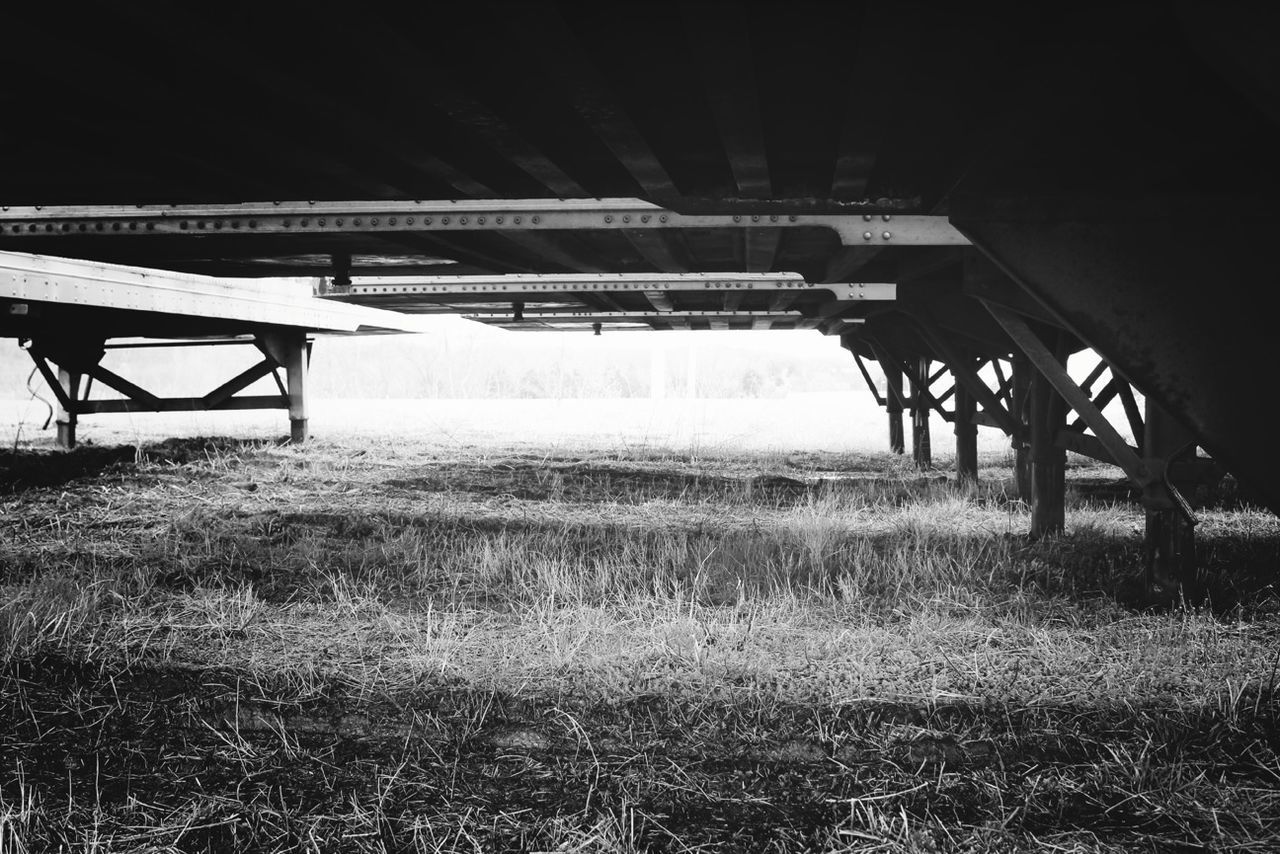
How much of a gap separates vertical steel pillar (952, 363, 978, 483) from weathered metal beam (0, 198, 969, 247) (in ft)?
15.6

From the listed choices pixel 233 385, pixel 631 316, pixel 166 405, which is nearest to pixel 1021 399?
pixel 631 316

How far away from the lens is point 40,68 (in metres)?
2.49

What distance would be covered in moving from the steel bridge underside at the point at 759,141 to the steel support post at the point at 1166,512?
0.06ft

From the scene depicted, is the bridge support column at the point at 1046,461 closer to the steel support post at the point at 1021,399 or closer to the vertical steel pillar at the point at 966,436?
the steel support post at the point at 1021,399

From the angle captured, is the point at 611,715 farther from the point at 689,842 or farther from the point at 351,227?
the point at 351,227

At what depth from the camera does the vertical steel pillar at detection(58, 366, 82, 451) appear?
9609 millimetres

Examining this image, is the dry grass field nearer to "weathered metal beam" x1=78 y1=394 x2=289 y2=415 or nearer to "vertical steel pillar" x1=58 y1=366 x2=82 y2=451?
"weathered metal beam" x1=78 y1=394 x2=289 y2=415

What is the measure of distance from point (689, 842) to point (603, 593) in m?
2.01

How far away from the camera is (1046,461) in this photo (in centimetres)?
544

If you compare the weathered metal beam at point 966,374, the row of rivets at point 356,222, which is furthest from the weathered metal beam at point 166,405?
the weathered metal beam at point 966,374

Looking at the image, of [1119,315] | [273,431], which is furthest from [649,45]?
[273,431]

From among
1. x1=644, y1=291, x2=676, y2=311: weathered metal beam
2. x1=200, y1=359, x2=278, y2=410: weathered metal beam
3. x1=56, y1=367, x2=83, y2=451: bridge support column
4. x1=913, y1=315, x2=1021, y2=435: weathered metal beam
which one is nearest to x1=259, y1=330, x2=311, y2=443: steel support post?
x1=200, y1=359, x2=278, y2=410: weathered metal beam

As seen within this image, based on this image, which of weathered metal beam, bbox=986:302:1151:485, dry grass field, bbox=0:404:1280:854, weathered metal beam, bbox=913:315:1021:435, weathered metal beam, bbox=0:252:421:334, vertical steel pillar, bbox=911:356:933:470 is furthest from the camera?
vertical steel pillar, bbox=911:356:933:470

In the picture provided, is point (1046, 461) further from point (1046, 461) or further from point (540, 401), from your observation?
point (540, 401)
